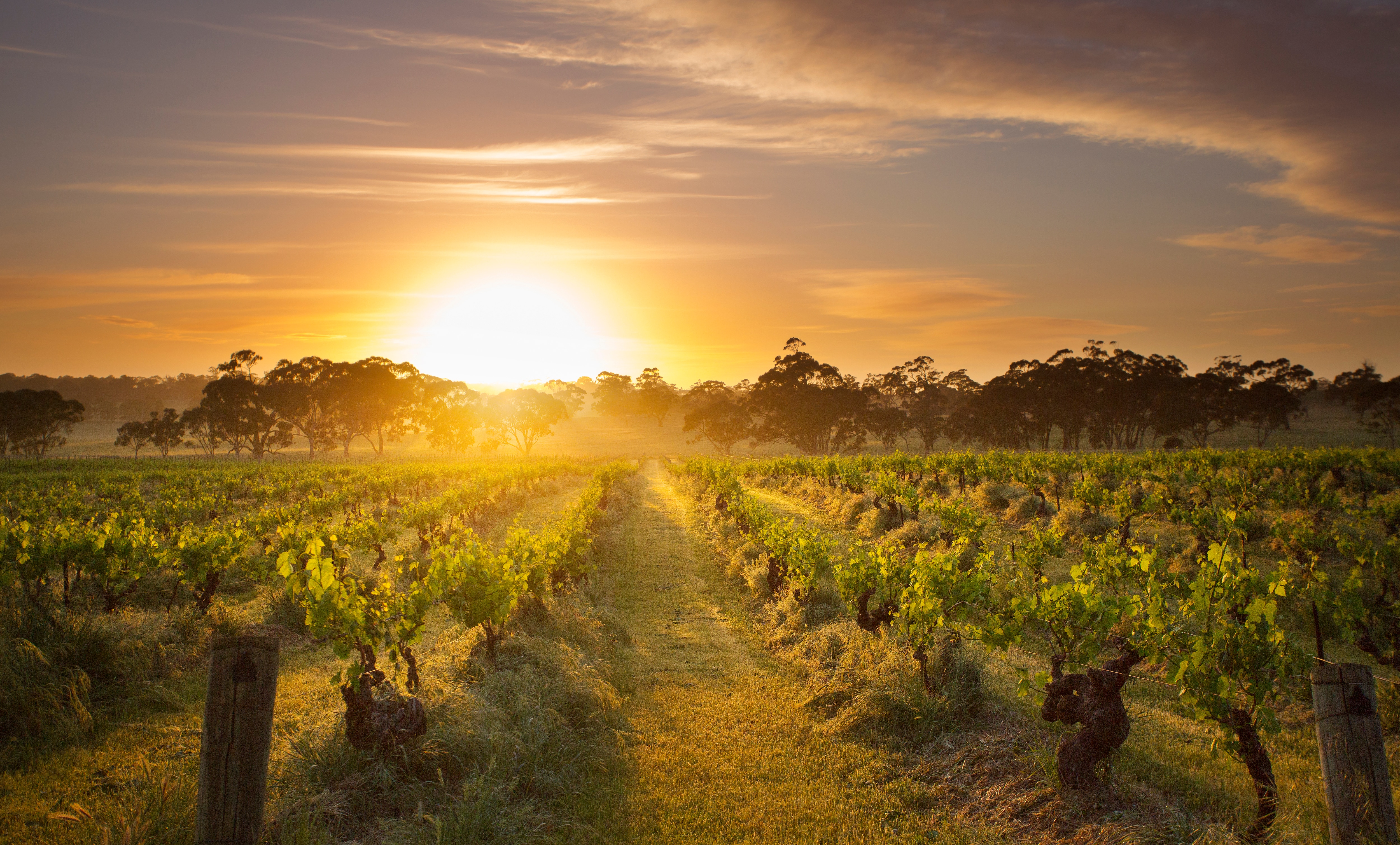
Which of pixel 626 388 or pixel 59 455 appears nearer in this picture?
pixel 59 455

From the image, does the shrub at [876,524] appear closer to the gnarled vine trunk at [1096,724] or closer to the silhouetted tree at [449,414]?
the gnarled vine trunk at [1096,724]

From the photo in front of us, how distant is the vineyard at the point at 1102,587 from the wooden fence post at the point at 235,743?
5.26 metres

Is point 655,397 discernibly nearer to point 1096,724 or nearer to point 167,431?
point 167,431

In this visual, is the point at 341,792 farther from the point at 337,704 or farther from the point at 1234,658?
the point at 1234,658

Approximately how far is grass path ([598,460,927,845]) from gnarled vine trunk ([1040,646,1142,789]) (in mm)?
1310

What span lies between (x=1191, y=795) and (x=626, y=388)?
4910 inches

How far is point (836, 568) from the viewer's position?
9.14 metres

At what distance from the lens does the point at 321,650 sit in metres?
9.33

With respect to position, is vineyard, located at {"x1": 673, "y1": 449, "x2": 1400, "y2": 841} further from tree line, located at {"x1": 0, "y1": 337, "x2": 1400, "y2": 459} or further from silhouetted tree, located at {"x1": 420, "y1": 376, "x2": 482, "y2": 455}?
silhouetted tree, located at {"x1": 420, "y1": 376, "x2": 482, "y2": 455}

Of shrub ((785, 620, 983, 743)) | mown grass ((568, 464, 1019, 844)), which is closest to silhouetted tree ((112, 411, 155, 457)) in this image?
mown grass ((568, 464, 1019, 844))

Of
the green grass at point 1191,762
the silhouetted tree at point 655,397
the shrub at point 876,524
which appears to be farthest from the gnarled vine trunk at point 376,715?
the silhouetted tree at point 655,397

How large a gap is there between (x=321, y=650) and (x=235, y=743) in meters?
7.04

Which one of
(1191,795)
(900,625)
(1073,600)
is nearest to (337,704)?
(900,625)

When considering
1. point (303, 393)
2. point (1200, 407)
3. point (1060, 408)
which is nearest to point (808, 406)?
point (1060, 408)
